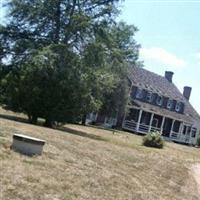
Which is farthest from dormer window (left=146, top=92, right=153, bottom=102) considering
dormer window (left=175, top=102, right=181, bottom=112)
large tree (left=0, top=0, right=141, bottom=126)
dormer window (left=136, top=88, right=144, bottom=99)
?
large tree (left=0, top=0, right=141, bottom=126)

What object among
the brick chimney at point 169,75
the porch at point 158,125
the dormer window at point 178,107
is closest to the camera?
the porch at point 158,125

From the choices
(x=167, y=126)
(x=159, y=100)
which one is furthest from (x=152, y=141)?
(x=167, y=126)

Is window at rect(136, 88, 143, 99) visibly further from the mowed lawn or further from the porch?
the mowed lawn

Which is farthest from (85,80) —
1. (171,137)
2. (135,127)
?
(171,137)

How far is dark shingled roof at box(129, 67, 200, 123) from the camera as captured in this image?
6262cm

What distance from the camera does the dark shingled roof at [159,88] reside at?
2466 inches

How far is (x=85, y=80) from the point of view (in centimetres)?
3297

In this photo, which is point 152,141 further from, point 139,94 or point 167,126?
point 167,126

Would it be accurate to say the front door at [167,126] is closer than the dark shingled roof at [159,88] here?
No

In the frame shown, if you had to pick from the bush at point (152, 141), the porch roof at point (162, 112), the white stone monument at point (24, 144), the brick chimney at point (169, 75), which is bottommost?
the white stone monument at point (24, 144)

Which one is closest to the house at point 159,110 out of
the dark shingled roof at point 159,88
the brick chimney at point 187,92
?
the dark shingled roof at point 159,88

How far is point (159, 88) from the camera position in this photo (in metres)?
65.8

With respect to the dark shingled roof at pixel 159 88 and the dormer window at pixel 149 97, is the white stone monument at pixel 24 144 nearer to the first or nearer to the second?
the dark shingled roof at pixel 159 88

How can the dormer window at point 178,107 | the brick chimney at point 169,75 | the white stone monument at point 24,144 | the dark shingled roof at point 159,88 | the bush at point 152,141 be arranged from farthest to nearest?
the brick chimney at point 169,75
the dormer window at point 178,107
the dark shingled roof at point 159,88
the bush at point 152,141
the white stone monument at point 24,144
